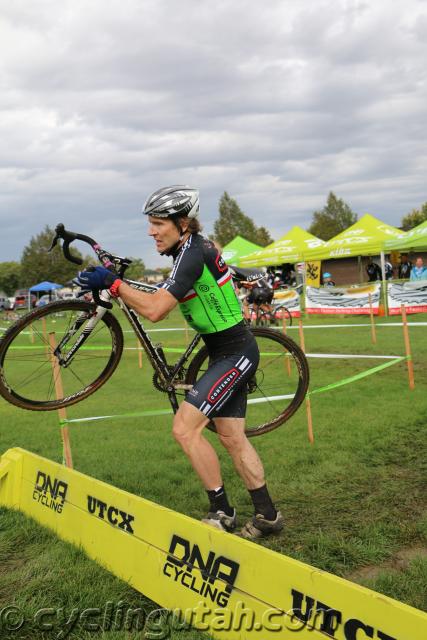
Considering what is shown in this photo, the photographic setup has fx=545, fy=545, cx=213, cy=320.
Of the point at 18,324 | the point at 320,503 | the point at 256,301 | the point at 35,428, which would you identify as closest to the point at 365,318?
the point at 256,301

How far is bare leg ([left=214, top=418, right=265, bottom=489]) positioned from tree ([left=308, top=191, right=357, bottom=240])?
84.3 m

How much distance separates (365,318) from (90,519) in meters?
18.5

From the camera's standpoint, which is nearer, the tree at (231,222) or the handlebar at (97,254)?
the handlebar at (97,254)

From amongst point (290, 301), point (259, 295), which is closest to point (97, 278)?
point (259, 295)

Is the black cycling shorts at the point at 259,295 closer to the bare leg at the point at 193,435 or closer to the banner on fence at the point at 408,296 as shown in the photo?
the banner on fence at the point at 408,296

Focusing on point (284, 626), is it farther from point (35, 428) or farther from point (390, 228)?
point (390, 228)

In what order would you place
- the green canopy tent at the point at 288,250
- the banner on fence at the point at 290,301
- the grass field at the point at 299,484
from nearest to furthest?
the grass field at the point at 299,484
the banner on fence at the point at 290,301
the green canopy tent at the point at 288,250

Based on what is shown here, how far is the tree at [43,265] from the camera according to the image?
319ft

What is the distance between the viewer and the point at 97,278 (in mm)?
3732

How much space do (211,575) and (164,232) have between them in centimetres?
225

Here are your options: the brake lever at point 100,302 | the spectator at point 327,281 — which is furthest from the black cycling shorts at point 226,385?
the spectator at point 327,281

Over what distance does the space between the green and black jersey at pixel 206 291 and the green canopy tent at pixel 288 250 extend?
79.8 feet

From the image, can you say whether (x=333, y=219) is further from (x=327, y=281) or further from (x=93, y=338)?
(x=93, y=338)

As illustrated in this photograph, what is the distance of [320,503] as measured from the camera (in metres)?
4.71
